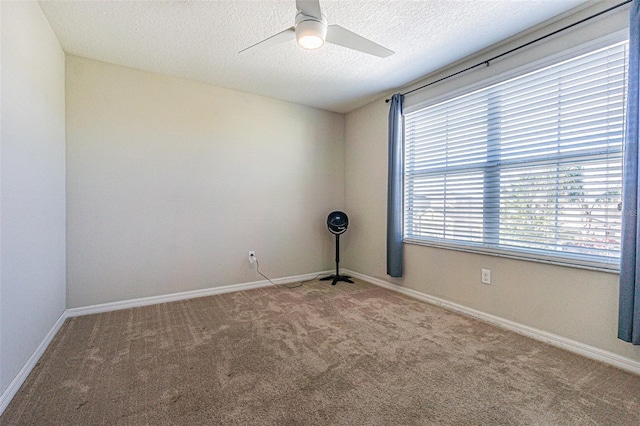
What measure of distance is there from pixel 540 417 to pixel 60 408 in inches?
96.9

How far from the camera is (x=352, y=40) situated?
6.21ft

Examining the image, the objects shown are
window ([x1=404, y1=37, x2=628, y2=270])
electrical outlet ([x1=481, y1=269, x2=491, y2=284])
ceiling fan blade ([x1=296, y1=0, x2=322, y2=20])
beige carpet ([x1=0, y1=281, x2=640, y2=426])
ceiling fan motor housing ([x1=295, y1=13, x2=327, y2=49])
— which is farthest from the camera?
electrical outlet ([x1=481, y1=269, x2=491, y2=284])

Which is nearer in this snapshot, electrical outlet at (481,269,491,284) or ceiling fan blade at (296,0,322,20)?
ceiling fan blade at (296,0,322,20)

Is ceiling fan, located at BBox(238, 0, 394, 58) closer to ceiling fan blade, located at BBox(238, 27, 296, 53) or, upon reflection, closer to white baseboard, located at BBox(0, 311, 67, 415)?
ceiling fan blade, located at BBox(238, 27, 296, 53)

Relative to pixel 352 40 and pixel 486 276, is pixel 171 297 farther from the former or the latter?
pixel 486 276

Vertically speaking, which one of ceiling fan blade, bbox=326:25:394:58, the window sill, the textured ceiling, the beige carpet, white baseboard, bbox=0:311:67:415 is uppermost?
the textured ceiling

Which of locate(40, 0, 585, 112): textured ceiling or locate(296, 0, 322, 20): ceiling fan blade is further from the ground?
locate(40, 0, 585, 112): textured ceiling

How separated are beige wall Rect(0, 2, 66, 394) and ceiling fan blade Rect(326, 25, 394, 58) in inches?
72.8

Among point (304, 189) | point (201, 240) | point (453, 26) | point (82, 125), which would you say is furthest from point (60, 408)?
point (453, 26)

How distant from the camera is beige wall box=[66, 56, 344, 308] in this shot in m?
2.78

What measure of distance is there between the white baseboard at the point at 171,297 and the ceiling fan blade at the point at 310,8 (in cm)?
298

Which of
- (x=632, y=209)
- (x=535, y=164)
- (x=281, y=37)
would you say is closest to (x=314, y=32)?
(x=281, y=37)

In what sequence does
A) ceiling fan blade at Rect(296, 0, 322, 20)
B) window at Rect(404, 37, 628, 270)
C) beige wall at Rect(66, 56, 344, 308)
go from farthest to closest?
beige wall at Rect(66, 56, 344, 308) → window at Rect(404, 37, 628, 270) → ceiling fan blade at Rect(296, 0, 322, 20)

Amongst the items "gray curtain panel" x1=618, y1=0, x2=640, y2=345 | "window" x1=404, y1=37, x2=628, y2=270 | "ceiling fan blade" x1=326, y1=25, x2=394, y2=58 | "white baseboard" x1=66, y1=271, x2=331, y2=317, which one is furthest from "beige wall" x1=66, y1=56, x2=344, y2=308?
"gray curtain panel" x1=618, y1=0, x2=640, y2=345
